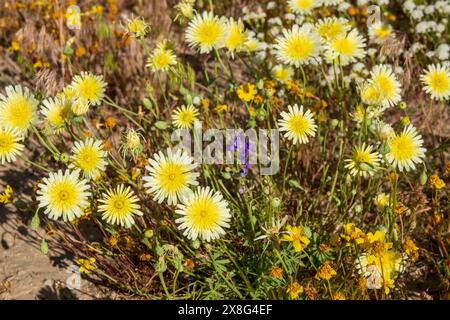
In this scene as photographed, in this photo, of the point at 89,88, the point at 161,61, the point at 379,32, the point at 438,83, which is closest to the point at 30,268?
the point at 89,88

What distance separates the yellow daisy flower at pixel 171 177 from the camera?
2035mm

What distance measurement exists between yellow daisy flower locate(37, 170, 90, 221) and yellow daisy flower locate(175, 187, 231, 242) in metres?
0.39

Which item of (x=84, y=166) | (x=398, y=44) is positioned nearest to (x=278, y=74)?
(x=398, y=44)

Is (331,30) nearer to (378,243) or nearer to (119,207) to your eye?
(378,243)

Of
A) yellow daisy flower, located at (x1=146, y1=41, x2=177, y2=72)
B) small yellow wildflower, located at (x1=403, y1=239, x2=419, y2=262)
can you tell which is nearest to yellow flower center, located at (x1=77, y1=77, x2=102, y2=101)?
yellow daisy flower, located at (x1=146, y1=41, x2=177, y2=72)

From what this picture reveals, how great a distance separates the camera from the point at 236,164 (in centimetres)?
247

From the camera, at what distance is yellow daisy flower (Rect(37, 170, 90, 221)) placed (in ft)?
6.72

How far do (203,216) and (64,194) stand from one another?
0.56m

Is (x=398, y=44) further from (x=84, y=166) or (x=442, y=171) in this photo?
(x=84, y=166)

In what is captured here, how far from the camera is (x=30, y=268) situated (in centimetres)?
254

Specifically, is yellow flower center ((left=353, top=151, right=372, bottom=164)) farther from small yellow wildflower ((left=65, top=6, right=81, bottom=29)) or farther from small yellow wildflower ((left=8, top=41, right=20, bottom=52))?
small yellow wildflower ((left=8, top=41, right=20, bottom=52))

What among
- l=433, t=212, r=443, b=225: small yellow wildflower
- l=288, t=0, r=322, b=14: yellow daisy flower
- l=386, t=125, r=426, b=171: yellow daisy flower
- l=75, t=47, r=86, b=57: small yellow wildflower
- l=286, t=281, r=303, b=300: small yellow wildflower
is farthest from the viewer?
l=75, t=47, r=86, b=57: small yellow wildflower

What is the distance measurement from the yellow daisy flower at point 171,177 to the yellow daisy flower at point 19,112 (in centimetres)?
60
